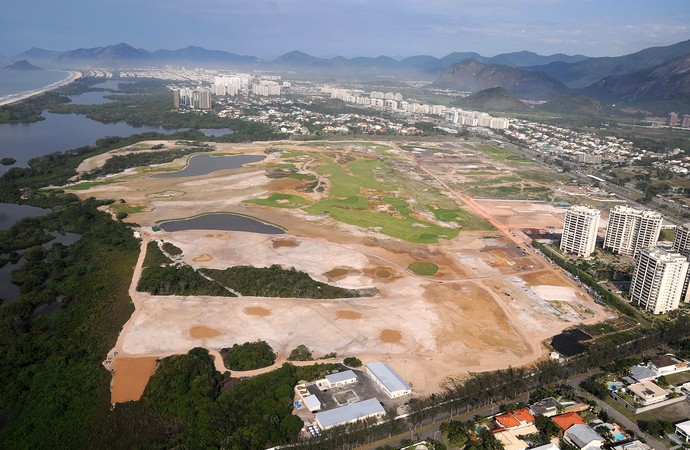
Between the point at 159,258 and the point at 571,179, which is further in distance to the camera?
the point at 571,179

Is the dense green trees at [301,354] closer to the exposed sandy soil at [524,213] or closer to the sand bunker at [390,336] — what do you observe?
the sand bunker at [390,336]

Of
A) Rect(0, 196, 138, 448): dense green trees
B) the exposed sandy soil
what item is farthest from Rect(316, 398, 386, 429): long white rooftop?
the exposed sandy soil

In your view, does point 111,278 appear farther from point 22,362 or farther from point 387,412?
point 387,412

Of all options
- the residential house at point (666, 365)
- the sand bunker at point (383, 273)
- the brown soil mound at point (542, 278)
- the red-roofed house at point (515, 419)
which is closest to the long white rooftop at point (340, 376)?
the red-roofed house at point (515, 419)

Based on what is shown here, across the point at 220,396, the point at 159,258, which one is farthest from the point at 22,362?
the point at 159,258

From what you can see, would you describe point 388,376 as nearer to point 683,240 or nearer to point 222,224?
point 683,240

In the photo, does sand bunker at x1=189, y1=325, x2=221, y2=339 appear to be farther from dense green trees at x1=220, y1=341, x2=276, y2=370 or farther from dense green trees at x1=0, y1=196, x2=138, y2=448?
dense green trees at x1=0, y1=196, x2=138, y2=448

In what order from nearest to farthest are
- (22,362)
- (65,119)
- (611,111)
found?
(22,362) → (65,119) → (611,111)
